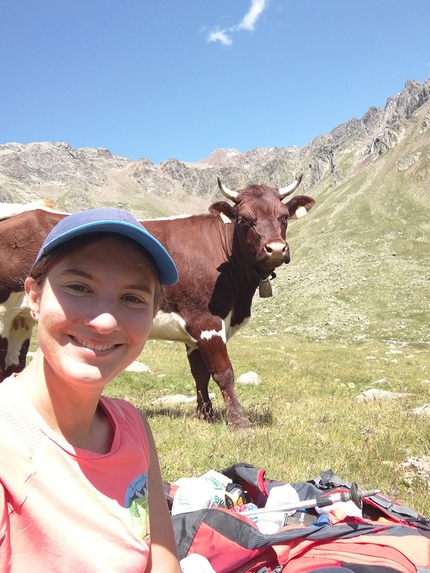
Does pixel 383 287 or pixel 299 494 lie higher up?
pixel 299 494

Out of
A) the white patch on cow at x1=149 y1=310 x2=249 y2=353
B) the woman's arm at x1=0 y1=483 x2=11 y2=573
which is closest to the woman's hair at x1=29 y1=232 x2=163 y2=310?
the woman's arm at x1=0 y1=483 x2=11 y2=573

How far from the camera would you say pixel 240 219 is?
689cm

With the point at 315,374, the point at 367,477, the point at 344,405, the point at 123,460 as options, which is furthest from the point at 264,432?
the point at 315,374

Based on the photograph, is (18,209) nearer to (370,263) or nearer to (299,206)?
(299,206)

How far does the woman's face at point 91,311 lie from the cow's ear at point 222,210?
5.29 metres

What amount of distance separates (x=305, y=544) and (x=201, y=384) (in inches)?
191

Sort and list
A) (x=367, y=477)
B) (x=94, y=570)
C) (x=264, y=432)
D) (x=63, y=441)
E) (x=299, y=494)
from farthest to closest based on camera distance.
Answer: (x=264, y=432)
(x=367, y=477)
(x=299, y=494)
(x=63, y=441)
(x=94, y=570)

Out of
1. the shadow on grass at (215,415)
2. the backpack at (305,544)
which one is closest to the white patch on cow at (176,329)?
the shadow on grass at (215,415)

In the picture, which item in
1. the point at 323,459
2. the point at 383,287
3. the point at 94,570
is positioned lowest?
the point at 383,287

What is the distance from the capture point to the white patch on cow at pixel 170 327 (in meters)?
6.95

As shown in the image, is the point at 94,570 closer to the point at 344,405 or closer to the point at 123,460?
the point at 123,460

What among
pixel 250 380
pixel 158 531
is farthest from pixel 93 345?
pixel 250 380

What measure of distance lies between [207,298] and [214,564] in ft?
14.7

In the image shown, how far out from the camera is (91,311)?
72.5 inches
